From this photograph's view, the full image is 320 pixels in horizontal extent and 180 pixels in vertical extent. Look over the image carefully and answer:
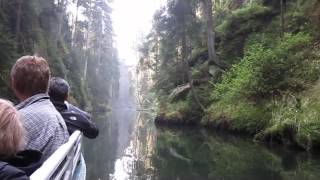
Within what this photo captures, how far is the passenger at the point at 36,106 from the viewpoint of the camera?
9.47 feet

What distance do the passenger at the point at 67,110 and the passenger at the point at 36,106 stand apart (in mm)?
1075

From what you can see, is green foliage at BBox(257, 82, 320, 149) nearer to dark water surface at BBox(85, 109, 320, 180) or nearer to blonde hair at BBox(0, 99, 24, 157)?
dark water surface at BBox(85, 109, 320, 180)

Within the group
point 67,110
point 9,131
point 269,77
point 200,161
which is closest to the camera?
point 9,131

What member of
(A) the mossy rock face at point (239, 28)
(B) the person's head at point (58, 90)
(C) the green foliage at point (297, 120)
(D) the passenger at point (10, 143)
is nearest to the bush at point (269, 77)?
(C) the green foliage at point (297, 120)

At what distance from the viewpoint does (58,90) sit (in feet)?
13.6

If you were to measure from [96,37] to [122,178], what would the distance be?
171 feet

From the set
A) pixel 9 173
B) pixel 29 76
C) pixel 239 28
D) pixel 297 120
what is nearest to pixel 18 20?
pixel 239 28

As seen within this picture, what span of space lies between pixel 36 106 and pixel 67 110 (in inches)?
51.9

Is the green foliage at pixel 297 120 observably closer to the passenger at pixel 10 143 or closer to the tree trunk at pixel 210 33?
the tree trunk at pixel 210 33

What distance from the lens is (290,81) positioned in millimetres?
16250

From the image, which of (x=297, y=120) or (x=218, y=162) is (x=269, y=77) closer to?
(x=297, y=120)

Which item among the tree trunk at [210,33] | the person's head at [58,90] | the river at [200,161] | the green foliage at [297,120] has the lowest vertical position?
the river at [200,161]

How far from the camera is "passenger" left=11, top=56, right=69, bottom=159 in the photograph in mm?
2887

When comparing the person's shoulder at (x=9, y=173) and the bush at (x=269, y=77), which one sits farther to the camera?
the bush at (x=269, y=77)
